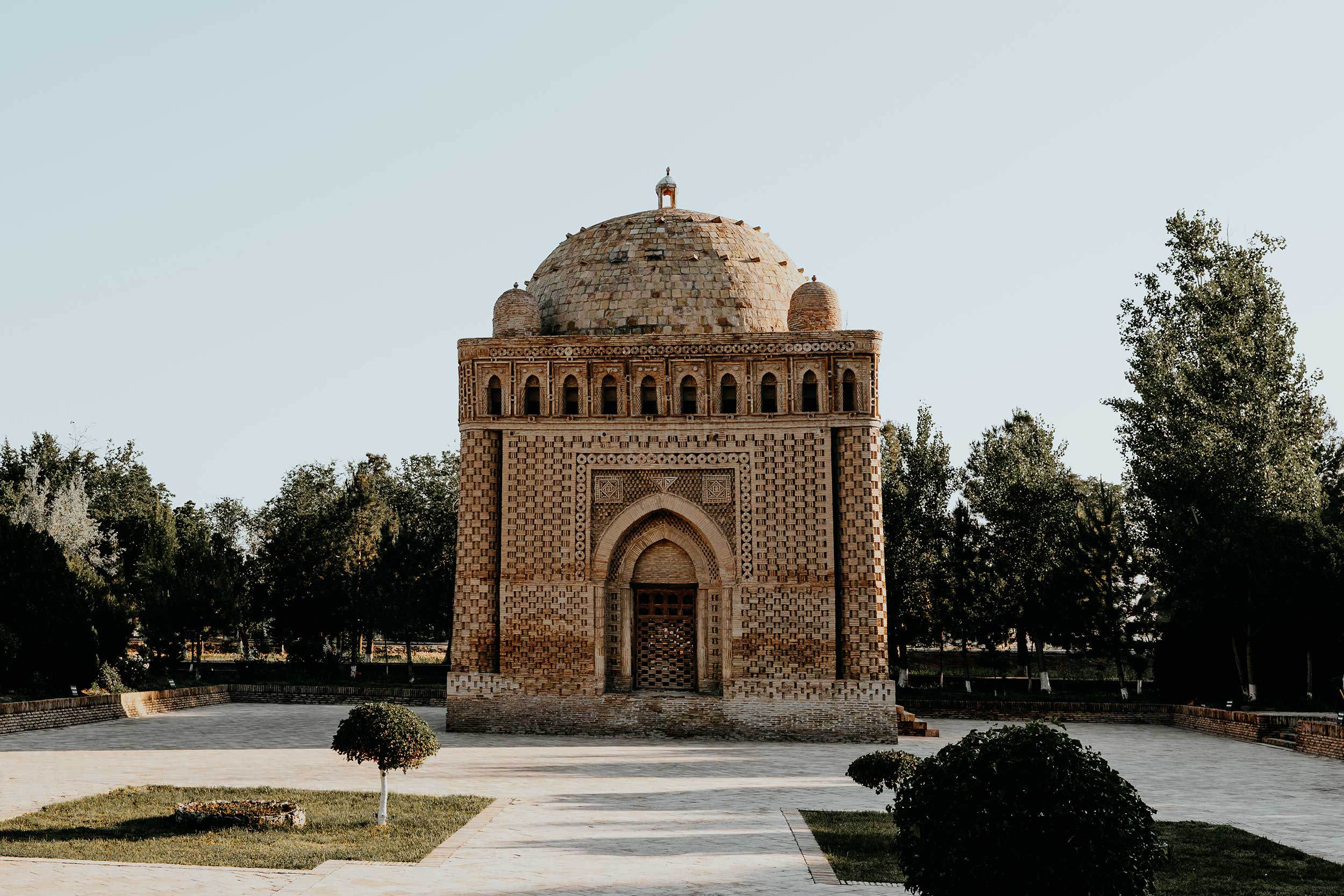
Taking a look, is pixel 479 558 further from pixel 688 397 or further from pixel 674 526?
pixel 688 397

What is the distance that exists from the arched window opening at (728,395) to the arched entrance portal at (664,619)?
282 centimetres

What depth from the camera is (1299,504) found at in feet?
84.7

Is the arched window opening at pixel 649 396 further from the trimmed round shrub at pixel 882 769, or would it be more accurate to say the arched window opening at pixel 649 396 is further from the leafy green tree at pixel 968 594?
the leafy green tree at pixel 968 594

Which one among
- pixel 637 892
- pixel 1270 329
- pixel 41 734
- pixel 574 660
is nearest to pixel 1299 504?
pixel 1270 329

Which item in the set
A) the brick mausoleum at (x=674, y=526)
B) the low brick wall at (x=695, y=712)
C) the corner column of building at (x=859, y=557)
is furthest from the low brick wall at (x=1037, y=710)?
the corner column of building at (x=859, y=557)

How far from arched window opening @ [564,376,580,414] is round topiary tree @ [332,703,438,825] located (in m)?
12.1

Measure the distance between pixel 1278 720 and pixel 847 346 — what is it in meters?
10.6

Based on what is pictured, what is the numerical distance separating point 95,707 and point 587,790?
546 inches

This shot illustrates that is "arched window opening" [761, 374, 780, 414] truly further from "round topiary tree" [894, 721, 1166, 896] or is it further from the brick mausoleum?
"round topiary tree" [894, 721, 1166, 896]

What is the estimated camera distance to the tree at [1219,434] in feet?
84.5

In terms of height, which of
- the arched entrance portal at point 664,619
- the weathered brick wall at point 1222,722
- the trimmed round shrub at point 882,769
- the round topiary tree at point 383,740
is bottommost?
the weathered brick wall at point 1222,722

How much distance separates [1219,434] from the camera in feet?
87.3

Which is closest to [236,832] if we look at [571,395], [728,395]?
[571,395]

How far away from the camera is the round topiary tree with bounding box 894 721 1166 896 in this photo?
257 inches
